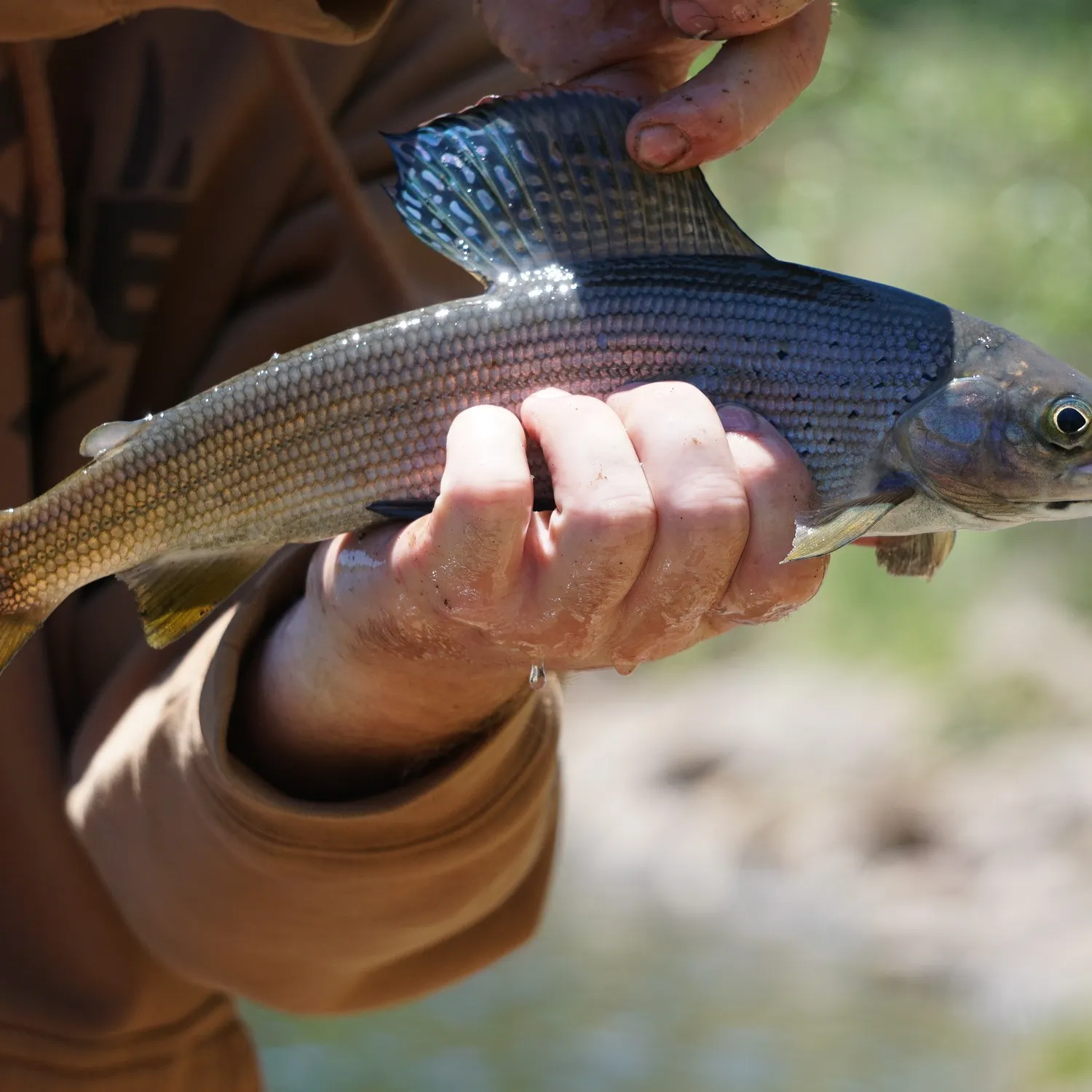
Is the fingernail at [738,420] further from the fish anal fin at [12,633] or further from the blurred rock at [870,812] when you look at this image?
the blurred rock at [870,812]

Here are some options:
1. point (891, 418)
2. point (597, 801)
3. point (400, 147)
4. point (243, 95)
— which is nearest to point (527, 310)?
point (400, 147)

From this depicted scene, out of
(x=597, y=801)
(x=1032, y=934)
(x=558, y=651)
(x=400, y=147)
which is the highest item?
(x=400, y=147)

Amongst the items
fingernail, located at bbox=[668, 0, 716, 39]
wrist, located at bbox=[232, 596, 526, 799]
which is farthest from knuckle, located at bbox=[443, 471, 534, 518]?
fingernail, located at bbox=[668, 0, 716, 39]

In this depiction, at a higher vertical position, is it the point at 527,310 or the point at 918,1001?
the point at 527,310

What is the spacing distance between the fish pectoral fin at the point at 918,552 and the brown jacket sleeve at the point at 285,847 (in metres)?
0.46

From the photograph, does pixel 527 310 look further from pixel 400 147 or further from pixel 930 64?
pixel 930 64

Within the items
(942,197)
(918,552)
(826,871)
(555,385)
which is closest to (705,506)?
(555,385)

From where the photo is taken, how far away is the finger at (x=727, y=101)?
159 centimetres

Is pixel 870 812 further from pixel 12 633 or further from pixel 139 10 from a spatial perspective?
pixel 139 10

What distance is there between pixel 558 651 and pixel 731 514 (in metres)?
0.22

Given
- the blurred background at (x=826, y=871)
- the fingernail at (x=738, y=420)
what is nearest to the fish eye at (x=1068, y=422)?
the fingernail at (x=738, y=420)

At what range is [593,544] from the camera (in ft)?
4.53

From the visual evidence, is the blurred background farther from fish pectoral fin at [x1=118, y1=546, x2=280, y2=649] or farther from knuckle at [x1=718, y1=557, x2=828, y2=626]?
fish pectoral fin at [x1=118, y1=546, x2=280, y2=649]

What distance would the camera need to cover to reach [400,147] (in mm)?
1684
